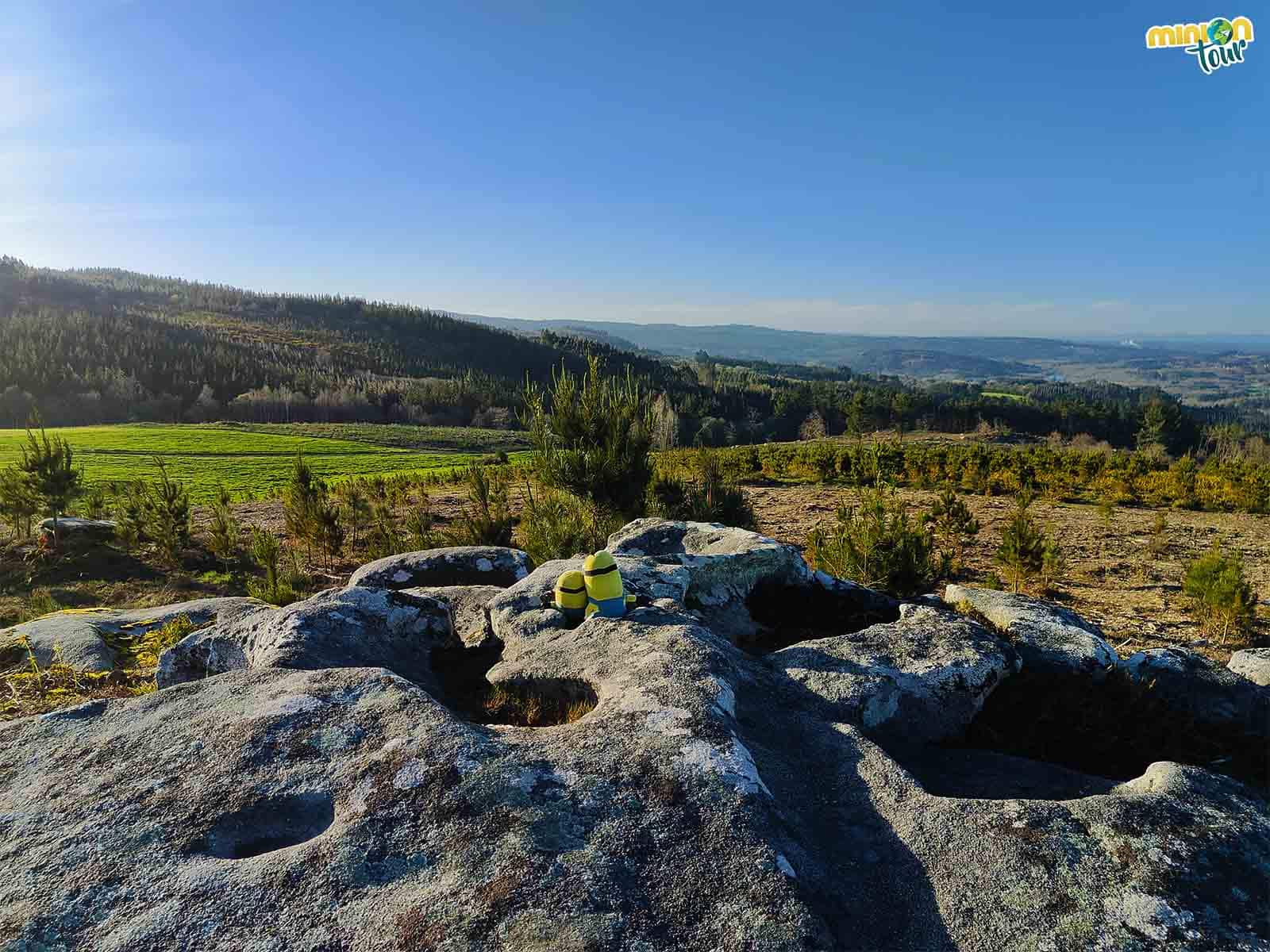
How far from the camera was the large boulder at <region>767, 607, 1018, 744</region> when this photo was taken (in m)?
4.82

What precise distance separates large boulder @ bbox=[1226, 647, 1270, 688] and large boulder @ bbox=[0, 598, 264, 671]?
35.8ft

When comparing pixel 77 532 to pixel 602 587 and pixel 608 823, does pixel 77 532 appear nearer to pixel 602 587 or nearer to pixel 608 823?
pixel 602 587

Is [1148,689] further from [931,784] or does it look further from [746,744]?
[746,744]

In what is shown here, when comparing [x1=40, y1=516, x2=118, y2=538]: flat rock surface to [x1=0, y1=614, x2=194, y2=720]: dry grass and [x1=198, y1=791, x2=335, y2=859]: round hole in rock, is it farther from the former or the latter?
[x1=198, y1=791, x2=335, y2=859]: round hole in rock

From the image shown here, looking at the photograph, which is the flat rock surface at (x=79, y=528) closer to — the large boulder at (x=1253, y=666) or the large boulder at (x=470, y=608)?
the large boulder at (x=470, y=608)

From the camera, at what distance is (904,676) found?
5.02 meters

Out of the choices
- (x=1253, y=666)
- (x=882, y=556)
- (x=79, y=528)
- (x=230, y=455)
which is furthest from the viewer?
(x=230, y=455)

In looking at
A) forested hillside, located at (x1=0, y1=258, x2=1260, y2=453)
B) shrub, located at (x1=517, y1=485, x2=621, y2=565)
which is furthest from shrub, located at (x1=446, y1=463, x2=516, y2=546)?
forested hillside, located at (x1=0, y1=258, x2=1260, y2=453)

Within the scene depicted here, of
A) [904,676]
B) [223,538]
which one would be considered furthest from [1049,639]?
[223,538]

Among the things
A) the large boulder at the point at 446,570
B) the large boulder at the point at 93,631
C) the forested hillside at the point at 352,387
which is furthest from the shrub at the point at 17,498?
the forested hillside at the point at 352,387

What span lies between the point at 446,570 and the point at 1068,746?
764 centimetres

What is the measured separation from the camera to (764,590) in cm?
777

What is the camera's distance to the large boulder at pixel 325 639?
5363 mm

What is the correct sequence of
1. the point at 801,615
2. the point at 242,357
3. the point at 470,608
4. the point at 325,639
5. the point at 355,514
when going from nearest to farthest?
the point at 325,639, the point at 470,608, the point at 801,615, the point at 355,514, the point at 242,357
